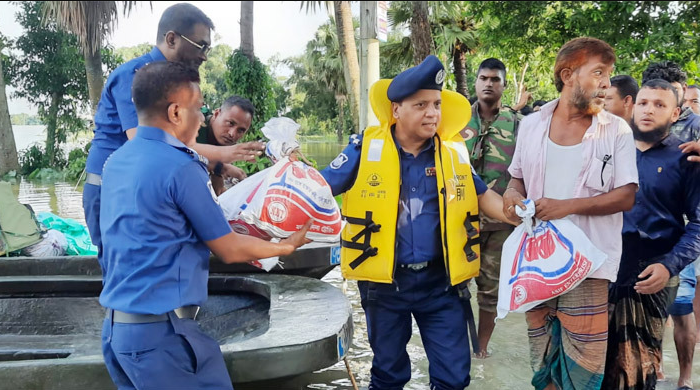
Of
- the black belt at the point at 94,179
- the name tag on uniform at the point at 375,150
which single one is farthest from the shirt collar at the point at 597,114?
the black belt at the point at 94,179

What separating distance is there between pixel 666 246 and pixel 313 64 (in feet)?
93.8

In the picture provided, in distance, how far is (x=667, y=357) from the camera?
3836mm

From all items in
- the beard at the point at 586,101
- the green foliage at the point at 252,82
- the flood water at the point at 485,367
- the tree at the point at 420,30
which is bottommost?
the flood water at the point at 485,367

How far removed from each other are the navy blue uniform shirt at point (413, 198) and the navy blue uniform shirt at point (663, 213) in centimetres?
90

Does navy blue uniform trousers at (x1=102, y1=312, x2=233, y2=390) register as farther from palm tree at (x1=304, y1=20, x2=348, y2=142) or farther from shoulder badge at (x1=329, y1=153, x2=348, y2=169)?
palm tree at (x1=304, y1=20, x2=348, y2=142)

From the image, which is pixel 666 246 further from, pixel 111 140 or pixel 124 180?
pixel 111 140

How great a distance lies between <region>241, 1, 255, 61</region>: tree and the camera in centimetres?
1111

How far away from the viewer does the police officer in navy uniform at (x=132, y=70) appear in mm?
2719

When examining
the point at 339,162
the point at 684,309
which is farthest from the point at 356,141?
the point at 684,309

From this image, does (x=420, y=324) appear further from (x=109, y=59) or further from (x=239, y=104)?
(x=109, y=59)

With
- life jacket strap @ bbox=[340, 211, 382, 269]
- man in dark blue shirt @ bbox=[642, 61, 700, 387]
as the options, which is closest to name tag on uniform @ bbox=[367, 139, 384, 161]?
life jacket strap @ bbox=[340, 211, 382, 269]

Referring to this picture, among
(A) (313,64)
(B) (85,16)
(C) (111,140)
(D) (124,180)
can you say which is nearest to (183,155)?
(D) (124,180)

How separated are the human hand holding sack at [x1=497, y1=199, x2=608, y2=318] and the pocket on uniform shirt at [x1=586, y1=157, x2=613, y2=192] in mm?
193

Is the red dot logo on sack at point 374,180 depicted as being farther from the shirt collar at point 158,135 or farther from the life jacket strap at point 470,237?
the shirt collar at point 158,135
